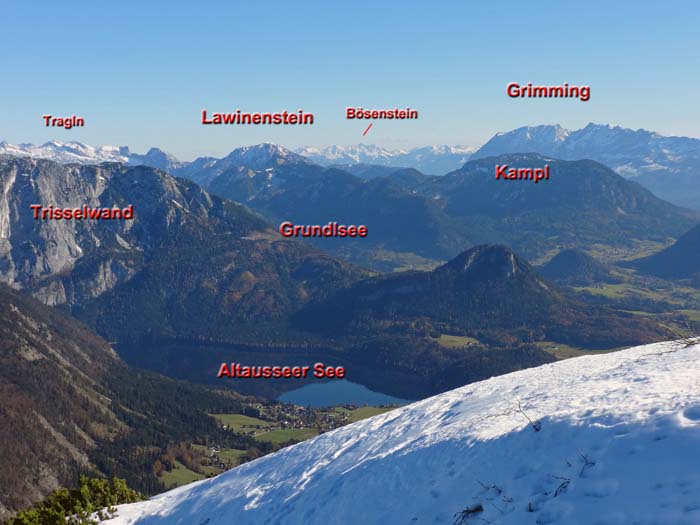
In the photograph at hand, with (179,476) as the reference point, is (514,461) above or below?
above

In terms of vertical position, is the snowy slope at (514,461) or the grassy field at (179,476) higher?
the snowy slope at (514,461)

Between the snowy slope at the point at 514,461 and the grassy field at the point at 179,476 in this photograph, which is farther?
the grassy field at the point at 179,476

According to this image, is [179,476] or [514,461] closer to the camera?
[514,461]

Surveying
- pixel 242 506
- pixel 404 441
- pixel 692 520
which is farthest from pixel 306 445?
pixel 692 520

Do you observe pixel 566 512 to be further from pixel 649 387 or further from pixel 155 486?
pixel 155 486
